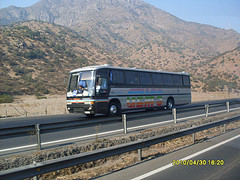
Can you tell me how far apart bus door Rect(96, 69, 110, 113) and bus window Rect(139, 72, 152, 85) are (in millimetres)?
3830

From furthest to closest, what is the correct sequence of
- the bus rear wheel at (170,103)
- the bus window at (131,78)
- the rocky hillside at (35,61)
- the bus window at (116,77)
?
the rocky hillside at (35,61)
the bus rear wheel at (170,103)
the bus window at (131,78)
the bus window at (116,77)

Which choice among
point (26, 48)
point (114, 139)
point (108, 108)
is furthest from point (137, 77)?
point (26, 48)

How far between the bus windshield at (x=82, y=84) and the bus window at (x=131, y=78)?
324 centimetres

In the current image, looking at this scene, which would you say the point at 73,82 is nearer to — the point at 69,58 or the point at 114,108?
the point at 114,108

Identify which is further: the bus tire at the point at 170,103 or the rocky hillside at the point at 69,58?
the rocky hillside at the point at 69,58

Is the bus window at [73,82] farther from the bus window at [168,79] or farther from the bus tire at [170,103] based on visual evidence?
the bus tire at [170,103]

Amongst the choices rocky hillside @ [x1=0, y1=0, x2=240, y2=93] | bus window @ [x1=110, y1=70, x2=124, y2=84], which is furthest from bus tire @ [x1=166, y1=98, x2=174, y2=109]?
rocky hillside @ [x1=0, y1=0, x2=240, y2=93]

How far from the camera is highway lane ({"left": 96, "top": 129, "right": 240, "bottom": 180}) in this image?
18.7 feet

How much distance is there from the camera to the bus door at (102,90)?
1455 centimetres

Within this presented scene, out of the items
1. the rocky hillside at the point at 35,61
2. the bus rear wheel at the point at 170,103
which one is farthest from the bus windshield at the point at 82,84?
the rocky hillside at the point at 35,61

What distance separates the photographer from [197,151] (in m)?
7.96

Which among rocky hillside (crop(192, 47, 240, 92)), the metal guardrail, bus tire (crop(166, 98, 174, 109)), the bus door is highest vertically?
rocky hillside (crop(192, 47, 240, 92))

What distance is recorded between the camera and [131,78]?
17484 mm

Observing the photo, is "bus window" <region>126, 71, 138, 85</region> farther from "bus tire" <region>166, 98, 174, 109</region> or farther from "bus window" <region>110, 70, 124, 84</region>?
"bus tire" <region>166, 98, 174, 109</region>
